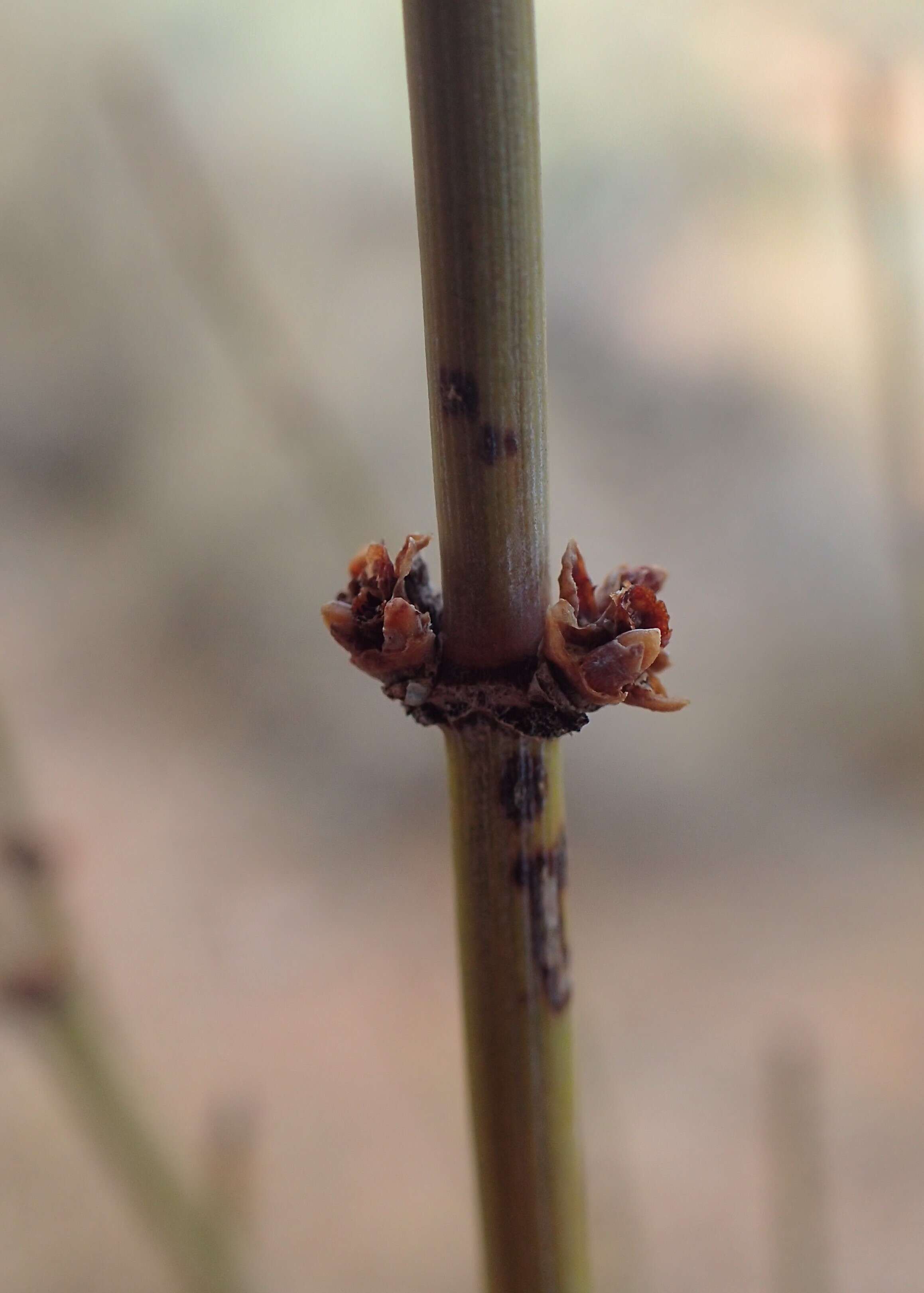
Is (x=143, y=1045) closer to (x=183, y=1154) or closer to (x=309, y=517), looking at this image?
(x=183, y=1154)

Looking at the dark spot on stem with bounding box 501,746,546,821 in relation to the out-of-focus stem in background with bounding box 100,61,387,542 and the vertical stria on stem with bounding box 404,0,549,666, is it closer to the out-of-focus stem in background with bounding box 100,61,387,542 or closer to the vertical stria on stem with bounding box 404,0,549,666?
the vertical stria on stem with bounding box 404,0,549,666

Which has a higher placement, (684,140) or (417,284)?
(684,140)

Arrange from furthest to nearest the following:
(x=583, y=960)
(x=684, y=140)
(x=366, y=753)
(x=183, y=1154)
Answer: (x=366, y=753), (x=684, y=140), (x=583, y=960), (x=183, y=1154)

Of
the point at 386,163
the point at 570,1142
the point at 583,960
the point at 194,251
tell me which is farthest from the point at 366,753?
the point at 570,1142

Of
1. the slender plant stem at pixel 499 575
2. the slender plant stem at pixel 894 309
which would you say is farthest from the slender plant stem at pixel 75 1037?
the slender plant stem at pixel 894 309

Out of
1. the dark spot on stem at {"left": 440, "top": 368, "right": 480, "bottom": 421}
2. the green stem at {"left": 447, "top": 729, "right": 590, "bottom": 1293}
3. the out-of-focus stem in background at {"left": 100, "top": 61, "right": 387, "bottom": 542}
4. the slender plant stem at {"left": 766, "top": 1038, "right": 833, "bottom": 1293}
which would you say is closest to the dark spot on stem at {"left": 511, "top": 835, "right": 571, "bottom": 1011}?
the green stem at {"left": 447, "top": 729, "right": 590, "bottom": 1293}

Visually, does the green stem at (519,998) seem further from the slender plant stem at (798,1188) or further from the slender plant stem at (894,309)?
the slender plant stem at (894,309)

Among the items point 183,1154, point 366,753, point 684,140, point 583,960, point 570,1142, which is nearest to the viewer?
point 570,1142
